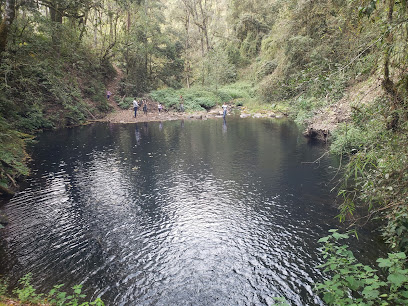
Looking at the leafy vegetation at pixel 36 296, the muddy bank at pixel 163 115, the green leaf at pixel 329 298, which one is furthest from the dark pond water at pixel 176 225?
the muddy bank at pixel 163 115

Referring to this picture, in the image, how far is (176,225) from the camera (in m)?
9.02

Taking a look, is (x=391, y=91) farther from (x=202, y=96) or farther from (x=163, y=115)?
(x=202, y=96)

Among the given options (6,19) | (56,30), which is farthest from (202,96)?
(6,19)

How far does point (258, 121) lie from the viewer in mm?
29297

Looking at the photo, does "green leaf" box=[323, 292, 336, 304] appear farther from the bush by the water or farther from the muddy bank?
the bush by the water

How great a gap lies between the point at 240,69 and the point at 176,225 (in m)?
45.0

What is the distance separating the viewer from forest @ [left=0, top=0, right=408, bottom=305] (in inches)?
199

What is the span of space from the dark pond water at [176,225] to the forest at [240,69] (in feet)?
5.86

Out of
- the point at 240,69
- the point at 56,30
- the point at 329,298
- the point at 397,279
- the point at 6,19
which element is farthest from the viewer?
the point at 240,69

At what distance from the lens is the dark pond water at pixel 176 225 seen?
20.8 feet

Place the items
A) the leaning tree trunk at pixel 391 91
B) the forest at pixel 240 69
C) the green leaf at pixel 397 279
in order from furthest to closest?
the forest at pixel 240 69 → the leaning tree trunk at pixel 391 91 → the green leaf at pixel 397 279

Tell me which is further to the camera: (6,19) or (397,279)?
(6,19)

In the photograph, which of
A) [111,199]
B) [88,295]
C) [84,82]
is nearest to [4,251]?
[88,295]

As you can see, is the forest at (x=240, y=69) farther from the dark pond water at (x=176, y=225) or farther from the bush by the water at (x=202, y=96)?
the dark pond water at (x=176, y=225)
